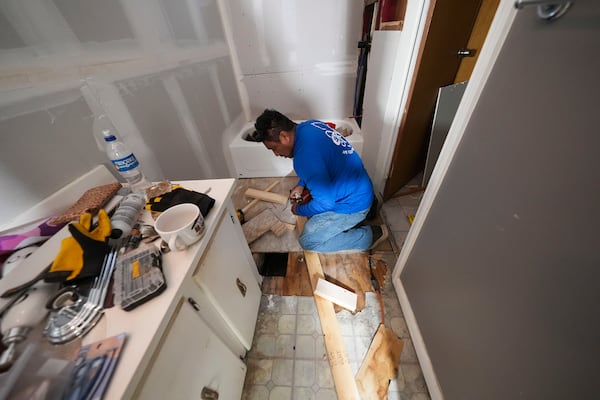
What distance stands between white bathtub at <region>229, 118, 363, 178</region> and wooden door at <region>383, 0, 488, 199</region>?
513 millimetres

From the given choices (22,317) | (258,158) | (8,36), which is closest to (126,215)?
(22,317)

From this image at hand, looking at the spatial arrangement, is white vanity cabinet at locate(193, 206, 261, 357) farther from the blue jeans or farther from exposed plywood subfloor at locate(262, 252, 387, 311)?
the blue jeans

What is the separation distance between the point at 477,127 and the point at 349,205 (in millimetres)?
773

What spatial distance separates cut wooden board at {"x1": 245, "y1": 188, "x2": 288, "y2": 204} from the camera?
5.88ft

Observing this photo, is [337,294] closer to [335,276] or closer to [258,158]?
[335,276]

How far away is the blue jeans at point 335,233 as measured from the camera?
4.20 ft

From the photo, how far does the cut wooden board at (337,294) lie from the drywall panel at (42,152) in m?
1.16

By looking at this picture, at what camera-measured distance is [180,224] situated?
595mm

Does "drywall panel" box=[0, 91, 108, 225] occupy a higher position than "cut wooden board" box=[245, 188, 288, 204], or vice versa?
"drywall panel" box=[0, 91, 108, 225]

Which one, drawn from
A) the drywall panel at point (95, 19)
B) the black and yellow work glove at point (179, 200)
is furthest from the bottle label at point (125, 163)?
the drywall panel at point (95, 19)

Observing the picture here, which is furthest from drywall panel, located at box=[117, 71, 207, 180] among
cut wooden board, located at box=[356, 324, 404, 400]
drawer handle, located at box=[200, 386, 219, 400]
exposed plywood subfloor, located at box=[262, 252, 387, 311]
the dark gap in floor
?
cut wooden board, located at box=[356, 324, 404, 400]

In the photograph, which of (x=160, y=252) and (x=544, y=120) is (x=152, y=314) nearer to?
(x=160, y=252)

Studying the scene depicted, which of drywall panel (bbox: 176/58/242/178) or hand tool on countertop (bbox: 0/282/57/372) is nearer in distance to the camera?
hand tool on countertop (bbox: 0/282/57/372)

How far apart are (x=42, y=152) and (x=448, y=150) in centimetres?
124
